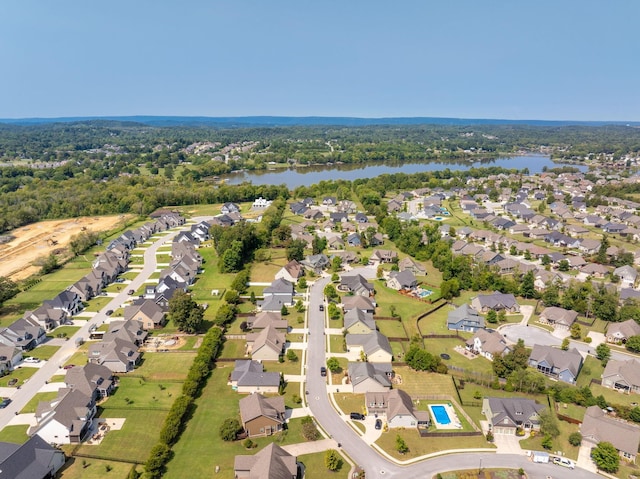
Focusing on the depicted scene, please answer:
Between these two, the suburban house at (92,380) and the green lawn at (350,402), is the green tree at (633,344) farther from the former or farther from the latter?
the suburban house at (92,380)

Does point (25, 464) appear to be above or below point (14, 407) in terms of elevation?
above

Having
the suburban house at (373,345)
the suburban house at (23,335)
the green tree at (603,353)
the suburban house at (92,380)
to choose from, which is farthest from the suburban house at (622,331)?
the suburban house at (23,335)

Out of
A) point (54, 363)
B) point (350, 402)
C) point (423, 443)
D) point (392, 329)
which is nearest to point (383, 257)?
point (392, 329)

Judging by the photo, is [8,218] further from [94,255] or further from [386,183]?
[386,183]

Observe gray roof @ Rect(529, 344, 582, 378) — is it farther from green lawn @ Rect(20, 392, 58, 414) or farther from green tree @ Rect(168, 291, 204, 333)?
green lawn @ Rect(20, 392, 58, 414)

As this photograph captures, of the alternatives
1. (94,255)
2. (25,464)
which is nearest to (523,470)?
(25,464)

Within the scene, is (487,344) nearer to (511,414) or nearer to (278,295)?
(511,414)
